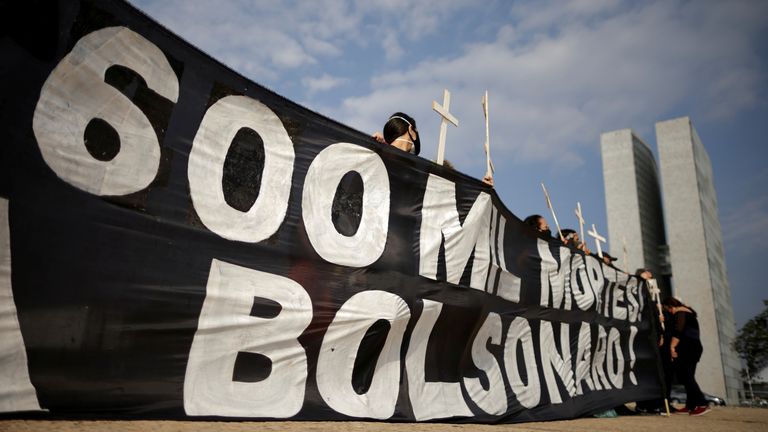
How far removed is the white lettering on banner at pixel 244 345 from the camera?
2295 millimetres

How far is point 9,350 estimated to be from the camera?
70.5 inches

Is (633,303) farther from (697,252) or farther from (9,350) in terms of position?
(697,252)

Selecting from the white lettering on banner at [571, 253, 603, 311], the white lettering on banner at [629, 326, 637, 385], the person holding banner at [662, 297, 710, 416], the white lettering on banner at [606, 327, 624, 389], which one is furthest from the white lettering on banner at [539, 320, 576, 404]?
the person holding banner at [662, 297, 710, 416]

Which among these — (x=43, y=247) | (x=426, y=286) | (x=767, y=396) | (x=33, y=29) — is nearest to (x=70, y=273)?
(x=43, y=247)

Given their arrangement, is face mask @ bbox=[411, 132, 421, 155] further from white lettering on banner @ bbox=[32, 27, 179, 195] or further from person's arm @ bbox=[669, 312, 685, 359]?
person's arm @ bbox=[669, 312, 685, 359]

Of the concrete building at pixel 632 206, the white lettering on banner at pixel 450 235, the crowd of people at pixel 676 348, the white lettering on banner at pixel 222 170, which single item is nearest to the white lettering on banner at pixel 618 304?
the crowd of people at pixel 676 348

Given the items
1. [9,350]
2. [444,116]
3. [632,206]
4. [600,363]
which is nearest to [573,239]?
[600,363]

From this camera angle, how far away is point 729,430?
15.0 feet

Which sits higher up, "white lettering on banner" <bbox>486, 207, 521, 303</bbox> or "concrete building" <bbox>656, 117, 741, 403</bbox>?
"concrete building" <bbox>656, 117, 741, 403</bbox>

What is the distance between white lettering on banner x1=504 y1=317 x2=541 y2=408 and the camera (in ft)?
14.1

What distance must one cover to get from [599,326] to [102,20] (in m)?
5.92

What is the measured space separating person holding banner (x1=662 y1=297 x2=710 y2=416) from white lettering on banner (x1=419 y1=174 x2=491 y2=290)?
4.46m

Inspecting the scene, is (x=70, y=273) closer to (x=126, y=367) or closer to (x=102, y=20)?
(x=126, y=367)

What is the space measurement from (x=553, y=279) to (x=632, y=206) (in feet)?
59.6
